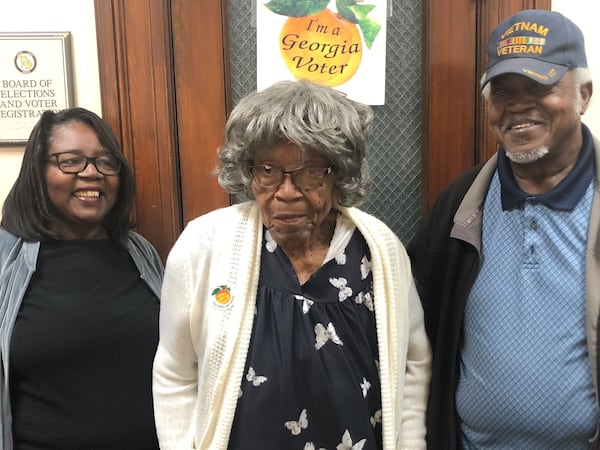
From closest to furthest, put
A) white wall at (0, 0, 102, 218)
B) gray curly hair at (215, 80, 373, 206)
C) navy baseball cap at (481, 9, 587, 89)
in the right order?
gray curly hair at (215, 80, 373, 206) → navy baseball cap at (481, 9, 587, 89) → white wall at (0, 0, 102, 218)

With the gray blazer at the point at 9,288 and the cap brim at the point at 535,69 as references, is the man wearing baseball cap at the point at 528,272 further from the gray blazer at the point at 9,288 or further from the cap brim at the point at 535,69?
the gray blazer at the point at 9,288

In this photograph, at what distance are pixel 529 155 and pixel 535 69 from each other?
0.18 meters

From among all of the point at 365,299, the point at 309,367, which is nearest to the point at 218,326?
the point at 309,367

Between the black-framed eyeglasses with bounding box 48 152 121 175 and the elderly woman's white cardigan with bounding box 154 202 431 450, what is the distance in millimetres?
363

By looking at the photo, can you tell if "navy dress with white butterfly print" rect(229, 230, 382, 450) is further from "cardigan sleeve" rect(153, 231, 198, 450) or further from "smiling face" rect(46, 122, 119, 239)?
"smiling face" rect(46, 122, 119, 239)

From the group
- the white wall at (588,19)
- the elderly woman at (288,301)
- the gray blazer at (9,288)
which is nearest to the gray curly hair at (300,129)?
the elderly woman at (288,301)

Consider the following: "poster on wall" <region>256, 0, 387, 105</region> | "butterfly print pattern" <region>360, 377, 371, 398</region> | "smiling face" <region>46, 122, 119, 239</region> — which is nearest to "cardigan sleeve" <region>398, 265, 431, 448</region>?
"butterfly print pattern" <region>360, 377, 371, 398</region>

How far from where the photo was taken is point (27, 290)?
121cm

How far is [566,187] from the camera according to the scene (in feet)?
3.47

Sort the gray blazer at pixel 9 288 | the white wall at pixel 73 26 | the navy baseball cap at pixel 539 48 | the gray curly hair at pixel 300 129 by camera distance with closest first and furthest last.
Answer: the gray curly hair at pixel 300 129 < the navy baseball cap at pixel 539 48 < the gray blazer at pixel 9 288 < the white wall at pixel 73 26

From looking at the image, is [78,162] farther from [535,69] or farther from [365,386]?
[535,69]

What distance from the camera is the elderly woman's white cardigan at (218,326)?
98 cm

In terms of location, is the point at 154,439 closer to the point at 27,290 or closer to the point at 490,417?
the point at 27,290

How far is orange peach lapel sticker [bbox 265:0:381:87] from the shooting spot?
138 centimetres
